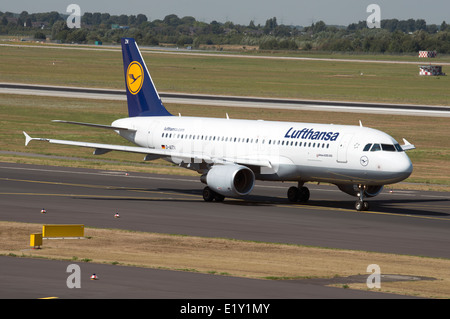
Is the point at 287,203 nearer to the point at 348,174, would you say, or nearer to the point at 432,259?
the point at 348,174

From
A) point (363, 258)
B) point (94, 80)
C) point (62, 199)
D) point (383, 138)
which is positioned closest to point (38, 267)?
point (363, 258)

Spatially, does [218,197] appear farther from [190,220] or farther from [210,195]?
[190,220]

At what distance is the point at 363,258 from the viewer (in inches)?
1345

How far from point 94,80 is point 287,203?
10995 centimetres

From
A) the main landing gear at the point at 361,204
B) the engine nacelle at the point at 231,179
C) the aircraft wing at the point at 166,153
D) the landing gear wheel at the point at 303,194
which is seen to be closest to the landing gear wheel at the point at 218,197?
the engine nacelle at the point at 231,179

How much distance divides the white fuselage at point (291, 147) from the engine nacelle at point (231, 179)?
1.14 meters

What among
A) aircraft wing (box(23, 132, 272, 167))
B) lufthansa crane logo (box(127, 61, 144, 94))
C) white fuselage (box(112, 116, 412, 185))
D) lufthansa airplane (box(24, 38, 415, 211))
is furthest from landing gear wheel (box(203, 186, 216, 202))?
lufthansa crane logo (box(127, 61, 144, 94))

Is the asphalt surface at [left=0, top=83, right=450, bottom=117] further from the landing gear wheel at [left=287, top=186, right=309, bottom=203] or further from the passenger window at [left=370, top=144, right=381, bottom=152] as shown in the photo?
the passenger window at [left=370, top=144, right=381, bottom=152]

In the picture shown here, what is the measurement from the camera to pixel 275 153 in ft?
168

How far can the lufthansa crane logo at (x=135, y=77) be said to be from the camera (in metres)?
59.4

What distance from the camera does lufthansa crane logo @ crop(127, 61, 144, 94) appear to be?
59.4 meters

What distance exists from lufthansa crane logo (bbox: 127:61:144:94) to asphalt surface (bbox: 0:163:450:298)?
6.47m

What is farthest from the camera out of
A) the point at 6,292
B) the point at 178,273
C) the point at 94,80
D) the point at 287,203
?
the point at 94,80

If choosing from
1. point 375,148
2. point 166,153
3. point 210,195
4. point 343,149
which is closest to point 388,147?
point 375,148
